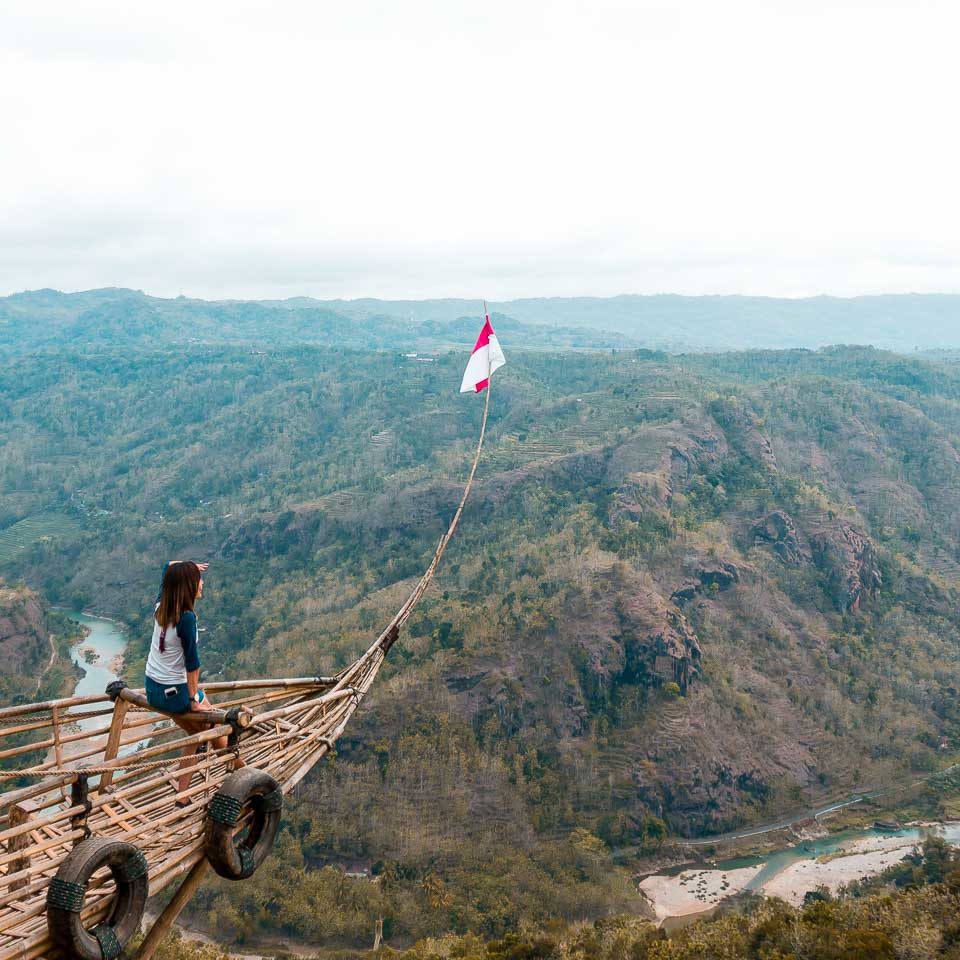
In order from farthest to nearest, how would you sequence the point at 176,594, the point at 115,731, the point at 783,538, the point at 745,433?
the point at 745,433
the point at 783,538
the point at 176,594
the point at 115,731

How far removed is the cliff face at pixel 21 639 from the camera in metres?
59.9

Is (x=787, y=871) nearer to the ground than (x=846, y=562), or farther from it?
nearer to the ground

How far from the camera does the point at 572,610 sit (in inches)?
1993

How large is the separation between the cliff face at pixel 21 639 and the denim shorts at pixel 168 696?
60482mm

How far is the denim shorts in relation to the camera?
22.9 ft

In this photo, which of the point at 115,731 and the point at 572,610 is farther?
the point at 572,610

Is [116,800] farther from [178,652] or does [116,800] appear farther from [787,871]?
[787,871]

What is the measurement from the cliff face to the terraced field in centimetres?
3562

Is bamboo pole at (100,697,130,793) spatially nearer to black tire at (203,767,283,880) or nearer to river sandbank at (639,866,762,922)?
black tire at (203,767,283,880)

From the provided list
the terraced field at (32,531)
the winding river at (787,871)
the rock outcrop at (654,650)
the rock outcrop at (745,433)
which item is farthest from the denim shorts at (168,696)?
the terraced field at (32,531)

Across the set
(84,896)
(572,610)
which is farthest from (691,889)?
(84,896)

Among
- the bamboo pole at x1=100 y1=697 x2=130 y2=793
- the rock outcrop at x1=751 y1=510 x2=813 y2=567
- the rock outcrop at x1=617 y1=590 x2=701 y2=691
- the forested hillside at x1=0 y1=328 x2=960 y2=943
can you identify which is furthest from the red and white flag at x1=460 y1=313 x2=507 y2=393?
the rock outcrop at x1=751 y1=510 x2=813 y2=567

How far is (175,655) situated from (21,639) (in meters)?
68.5

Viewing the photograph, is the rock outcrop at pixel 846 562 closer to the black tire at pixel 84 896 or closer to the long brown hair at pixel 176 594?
the long brown hair at pixel 176 594
